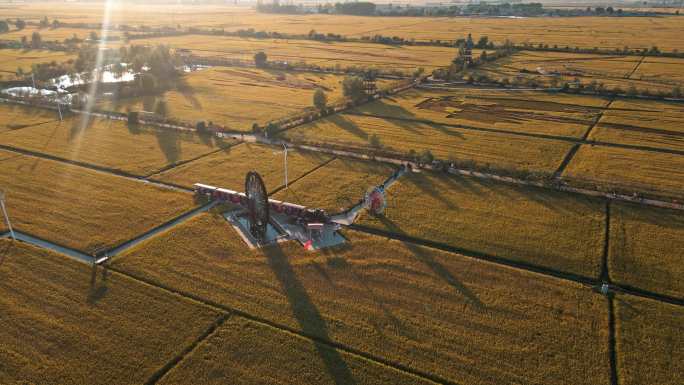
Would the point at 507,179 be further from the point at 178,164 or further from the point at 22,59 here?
the point at 22,59

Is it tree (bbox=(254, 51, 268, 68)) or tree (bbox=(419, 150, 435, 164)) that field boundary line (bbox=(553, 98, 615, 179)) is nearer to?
tree (bbox=(419, 150, 435, 164))

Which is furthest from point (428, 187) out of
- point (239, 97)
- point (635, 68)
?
point (635, 68)

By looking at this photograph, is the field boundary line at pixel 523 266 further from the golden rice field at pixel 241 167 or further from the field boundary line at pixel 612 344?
the golden rice field at pixel 241 167

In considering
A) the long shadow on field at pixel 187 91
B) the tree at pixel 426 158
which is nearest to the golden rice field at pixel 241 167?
Answer: the tree at pixel 426 158

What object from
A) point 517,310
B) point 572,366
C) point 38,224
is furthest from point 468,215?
point 38,224

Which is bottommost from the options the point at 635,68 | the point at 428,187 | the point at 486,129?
the point at 428,187

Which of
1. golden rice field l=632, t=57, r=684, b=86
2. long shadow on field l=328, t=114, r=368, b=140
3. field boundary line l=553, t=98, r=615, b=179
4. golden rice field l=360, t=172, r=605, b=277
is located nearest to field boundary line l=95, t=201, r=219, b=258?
golden rice field l=360, t=172, r=605, b=277
